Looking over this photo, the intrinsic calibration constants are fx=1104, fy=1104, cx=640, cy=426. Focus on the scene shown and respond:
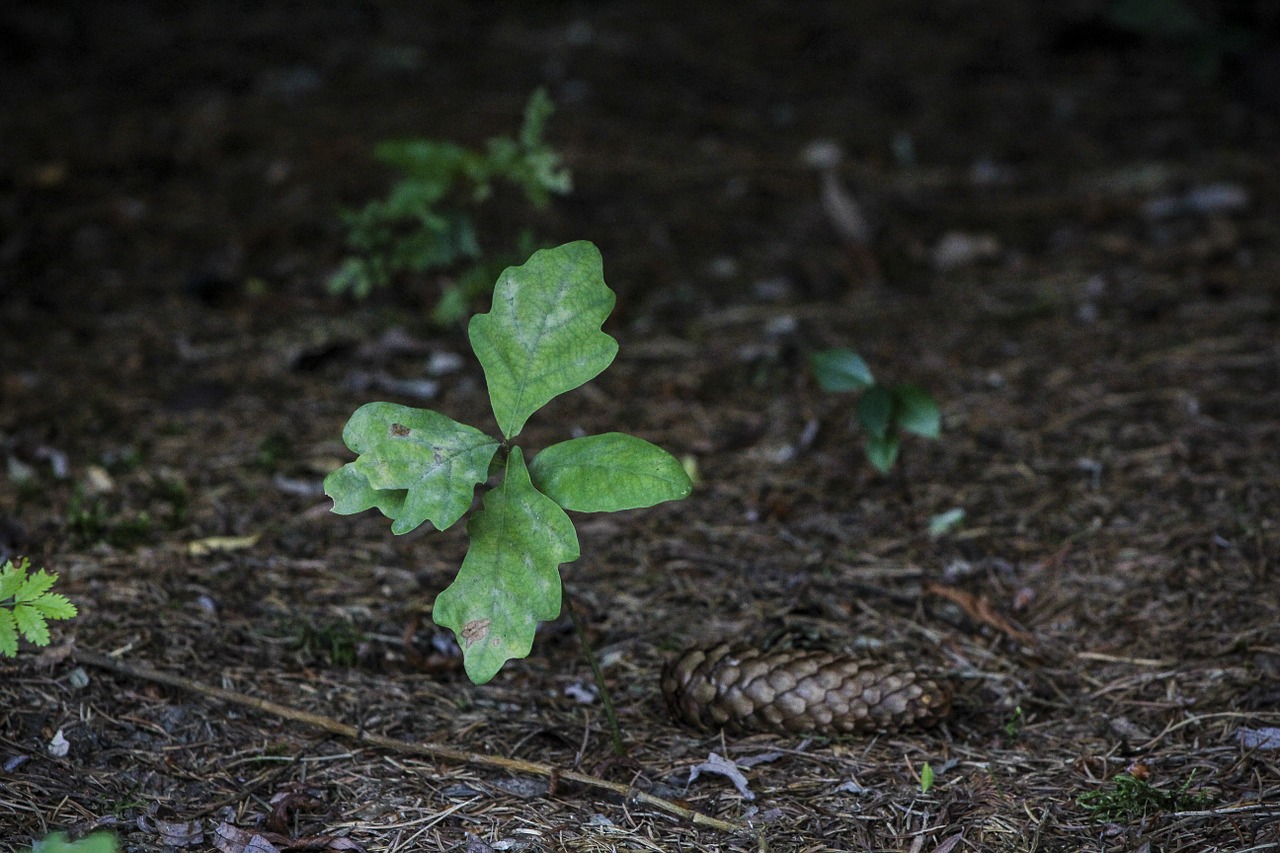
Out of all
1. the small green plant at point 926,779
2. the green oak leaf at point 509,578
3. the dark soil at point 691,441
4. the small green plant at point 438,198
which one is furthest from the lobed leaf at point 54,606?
the small green plant at point 438,198

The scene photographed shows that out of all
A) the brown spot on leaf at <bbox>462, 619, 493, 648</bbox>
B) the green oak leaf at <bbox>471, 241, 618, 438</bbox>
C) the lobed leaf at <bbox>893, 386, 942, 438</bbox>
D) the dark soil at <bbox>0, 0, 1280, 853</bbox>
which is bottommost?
the dark soil at <bbox>0, 0, 1280, 853</bbox>

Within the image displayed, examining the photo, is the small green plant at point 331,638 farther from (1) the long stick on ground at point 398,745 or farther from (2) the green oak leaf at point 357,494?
(2) the green oak leaf at point 357,494

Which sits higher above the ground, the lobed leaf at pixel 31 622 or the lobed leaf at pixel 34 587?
the lobed leaf at pixel 34 587

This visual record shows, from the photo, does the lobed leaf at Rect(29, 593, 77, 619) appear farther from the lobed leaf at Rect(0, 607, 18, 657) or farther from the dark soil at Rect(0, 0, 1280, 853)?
the dark soil at Rect(0, 0, 1280, 853)

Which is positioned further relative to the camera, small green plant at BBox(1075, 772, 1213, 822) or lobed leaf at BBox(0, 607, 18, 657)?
small green plant at BBox(1075, 772, 1213, 822)

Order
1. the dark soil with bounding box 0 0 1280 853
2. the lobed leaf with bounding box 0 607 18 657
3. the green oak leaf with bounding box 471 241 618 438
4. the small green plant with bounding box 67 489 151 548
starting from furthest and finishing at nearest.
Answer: the small green plant with bounding box 67 489 151 548, the dark soil with bounding box 0 0 1280 853, the green oak leaf with bounding box 471 241 618 438, the lobed leaf with bounding box 0 607 18 657

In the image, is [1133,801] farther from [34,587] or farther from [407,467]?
[34,587]

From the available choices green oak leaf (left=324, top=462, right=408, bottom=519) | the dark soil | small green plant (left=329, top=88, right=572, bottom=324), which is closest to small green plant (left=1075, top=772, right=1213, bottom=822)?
the dark soil

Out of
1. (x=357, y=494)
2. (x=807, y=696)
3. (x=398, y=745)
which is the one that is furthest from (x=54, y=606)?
(x=807, y=696)
